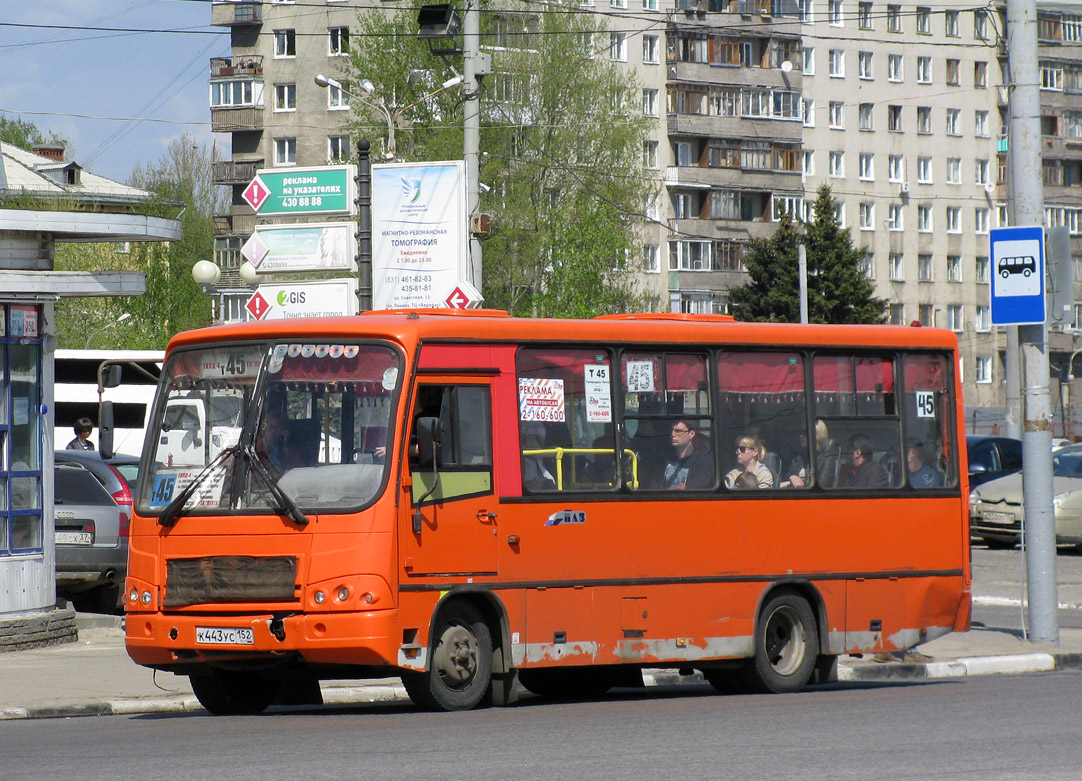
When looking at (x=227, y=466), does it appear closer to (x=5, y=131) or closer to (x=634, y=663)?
(x=634, y=663)

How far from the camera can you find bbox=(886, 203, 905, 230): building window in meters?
93.2

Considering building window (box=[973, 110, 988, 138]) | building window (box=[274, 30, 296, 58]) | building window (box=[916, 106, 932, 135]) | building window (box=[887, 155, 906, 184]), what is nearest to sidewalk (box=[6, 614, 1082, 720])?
building window (box=[274, 30, 296, 58])

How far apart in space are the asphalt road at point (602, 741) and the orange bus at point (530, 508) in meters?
0.55

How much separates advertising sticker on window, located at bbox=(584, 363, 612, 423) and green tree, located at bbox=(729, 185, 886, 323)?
65.6 m

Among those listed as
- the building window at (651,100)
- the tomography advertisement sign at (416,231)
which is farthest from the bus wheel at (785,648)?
the building window at (651,100)

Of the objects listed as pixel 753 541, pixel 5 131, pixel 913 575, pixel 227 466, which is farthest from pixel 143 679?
pixel 5 131

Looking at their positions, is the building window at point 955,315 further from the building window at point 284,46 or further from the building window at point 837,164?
the building window at point 284,46

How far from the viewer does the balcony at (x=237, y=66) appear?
86062mm

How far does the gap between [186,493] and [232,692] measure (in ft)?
5.34

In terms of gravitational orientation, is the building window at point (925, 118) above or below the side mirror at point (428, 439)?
above

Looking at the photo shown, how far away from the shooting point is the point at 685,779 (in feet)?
28.6

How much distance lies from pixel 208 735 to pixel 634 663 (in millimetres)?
3500

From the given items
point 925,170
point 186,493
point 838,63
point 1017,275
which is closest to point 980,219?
point 925,170

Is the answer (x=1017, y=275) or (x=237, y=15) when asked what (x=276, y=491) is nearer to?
(x=1017, y=275)
